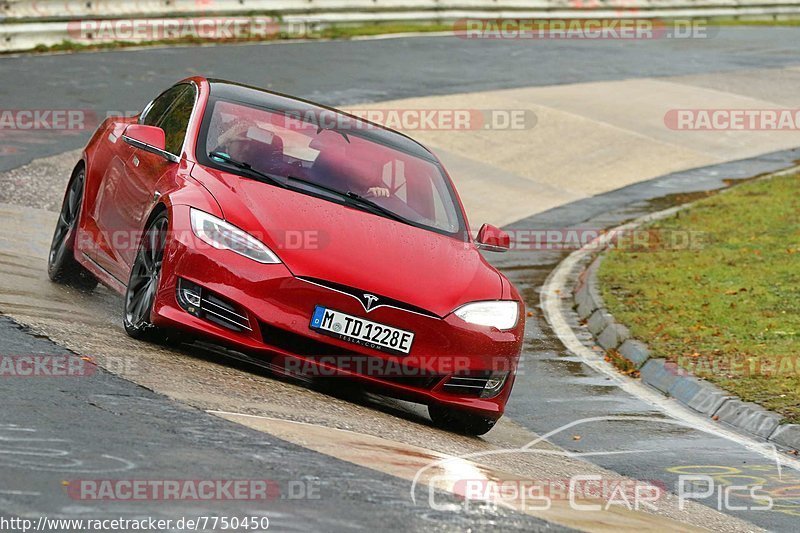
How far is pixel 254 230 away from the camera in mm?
7520

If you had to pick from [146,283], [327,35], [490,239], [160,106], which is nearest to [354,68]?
[327,35]

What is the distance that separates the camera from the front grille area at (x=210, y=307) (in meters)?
7.37

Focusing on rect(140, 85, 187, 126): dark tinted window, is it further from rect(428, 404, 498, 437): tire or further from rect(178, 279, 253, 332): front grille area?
rect(428, 404, 498, 437): tire

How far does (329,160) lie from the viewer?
860cm

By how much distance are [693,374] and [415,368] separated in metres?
3.48

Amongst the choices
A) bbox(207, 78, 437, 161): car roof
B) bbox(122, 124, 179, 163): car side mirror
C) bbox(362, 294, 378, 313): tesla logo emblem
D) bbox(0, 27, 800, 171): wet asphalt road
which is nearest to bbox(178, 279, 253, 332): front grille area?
bbox(362, 294, 378, 313): tesla logo emblem

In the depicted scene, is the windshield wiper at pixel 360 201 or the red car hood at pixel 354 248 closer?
the red car hood at pixel 354 248

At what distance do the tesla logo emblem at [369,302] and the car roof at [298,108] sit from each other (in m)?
1.91

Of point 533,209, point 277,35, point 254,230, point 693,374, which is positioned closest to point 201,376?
point 254,230

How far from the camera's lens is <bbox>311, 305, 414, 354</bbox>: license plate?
7.34 metres

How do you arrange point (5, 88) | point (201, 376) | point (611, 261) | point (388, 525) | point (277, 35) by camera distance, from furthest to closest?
point (277, 35), point (5, 88), point (611, 261), point (201, 376), point (388, 525)

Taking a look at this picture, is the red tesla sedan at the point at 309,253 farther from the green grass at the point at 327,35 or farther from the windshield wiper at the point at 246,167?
the green grass at the point at 327,35

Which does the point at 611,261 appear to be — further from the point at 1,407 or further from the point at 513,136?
A: the point at 1,407

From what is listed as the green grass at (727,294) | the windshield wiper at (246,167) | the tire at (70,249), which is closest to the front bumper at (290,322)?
the windshield wiper at (246,167)
